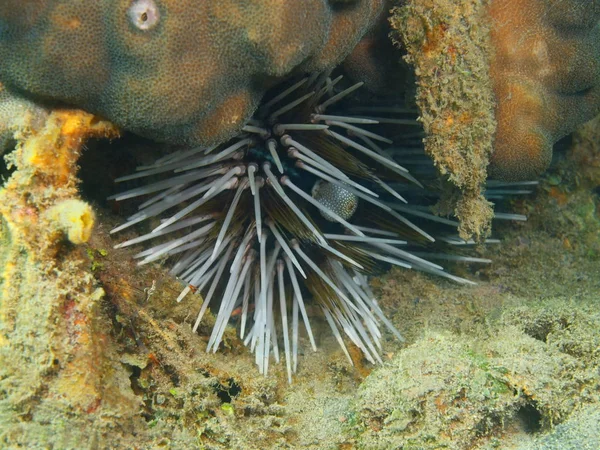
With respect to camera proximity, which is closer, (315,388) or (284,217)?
(315,388)

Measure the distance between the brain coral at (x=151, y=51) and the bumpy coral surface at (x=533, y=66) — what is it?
1.03 m

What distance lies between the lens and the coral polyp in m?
2.48

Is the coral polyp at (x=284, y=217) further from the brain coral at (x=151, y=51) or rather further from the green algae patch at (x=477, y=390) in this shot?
the green algae patch at (x=477, y=390)

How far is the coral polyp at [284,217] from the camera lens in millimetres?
2479

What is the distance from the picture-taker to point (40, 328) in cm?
164

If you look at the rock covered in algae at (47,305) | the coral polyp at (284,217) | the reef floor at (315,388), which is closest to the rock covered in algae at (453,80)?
the coral polyp at (284,217)

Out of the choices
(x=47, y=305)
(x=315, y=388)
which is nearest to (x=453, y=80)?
(x=315, y=388)

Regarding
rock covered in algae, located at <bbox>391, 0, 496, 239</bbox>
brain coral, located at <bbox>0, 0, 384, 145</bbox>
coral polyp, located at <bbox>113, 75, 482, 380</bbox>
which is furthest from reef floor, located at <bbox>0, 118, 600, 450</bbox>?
rock covered in algae, located at <bbox>391, 0, 496, 239</bbox>

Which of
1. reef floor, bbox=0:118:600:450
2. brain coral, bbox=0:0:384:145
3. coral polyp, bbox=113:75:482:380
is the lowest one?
reef floor, bbox=0:118:600:450

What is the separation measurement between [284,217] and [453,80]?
1.15 m

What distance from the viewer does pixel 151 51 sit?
1.75 m

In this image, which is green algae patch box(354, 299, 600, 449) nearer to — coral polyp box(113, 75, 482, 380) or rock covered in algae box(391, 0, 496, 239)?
coral polyp box(113, 75, 482, 380)

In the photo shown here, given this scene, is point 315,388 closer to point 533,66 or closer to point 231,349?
point 231,349

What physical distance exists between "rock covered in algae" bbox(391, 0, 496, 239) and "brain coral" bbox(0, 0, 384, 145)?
53 cm
